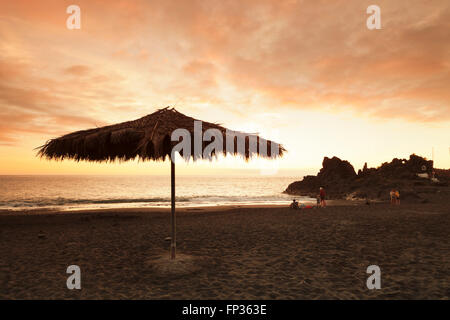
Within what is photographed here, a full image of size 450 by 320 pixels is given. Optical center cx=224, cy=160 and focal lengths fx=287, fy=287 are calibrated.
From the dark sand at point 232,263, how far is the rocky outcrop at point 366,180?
3282 cm

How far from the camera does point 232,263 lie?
7680mm

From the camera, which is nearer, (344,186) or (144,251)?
(144,251)

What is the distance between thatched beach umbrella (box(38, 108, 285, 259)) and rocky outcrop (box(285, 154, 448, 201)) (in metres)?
37.4

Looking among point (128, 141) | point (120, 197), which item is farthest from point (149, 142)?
point (120, 197)

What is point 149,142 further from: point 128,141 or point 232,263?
point 232,263

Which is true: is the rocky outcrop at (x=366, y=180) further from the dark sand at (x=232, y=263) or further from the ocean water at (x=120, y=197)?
the dark sand at (x=232, y=263)

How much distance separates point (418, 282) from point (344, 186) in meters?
51.9

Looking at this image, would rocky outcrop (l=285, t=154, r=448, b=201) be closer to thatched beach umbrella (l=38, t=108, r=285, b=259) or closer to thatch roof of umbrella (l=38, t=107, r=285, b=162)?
thatched beach umbrella (l=38, t=108, r=285, b=259)

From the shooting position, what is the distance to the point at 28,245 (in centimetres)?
1019

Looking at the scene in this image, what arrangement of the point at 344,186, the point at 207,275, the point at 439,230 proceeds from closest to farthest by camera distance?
the point at 207,275
the point at 439,230
the point at 344,186

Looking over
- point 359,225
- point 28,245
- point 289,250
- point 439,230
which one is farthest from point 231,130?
point 439,230

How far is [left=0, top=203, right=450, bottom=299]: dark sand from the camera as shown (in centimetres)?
578
